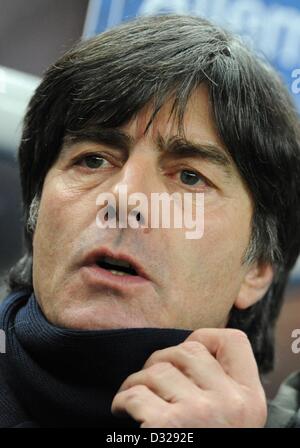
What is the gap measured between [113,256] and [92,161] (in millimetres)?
166

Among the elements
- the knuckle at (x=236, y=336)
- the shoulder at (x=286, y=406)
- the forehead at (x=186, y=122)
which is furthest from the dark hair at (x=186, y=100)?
the knuckle at (x=236, y=336)

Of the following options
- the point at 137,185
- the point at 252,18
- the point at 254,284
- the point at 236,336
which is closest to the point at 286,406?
the point at 254,284

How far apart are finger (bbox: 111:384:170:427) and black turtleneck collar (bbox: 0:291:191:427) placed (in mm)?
114

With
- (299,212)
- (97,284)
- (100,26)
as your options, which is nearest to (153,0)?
(100,26)

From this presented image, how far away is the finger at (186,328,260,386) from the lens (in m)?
0.79

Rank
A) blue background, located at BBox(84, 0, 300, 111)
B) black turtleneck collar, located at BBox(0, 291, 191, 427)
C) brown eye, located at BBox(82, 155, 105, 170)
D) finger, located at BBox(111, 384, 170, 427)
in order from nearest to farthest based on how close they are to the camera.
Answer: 1. finger, located at BBox(111, 384, 170, 427)
2. black turtleneck collar, located at BBox(0, 291, 191, 427)
3. brown eye, located at BBox(82, 155, 105, 170)
4. blue background, located at BBox(84, 0, 300, 111)

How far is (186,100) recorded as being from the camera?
951mm

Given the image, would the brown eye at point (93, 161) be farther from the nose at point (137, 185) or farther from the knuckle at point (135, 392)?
the knuckle at point (135, 392)

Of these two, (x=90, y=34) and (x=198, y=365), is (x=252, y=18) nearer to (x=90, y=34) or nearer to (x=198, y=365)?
(x=90, y=34)

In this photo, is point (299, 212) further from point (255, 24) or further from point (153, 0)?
point (153, 0)

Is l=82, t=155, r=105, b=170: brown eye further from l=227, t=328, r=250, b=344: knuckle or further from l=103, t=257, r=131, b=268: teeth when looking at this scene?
l=227, t=328, r=250, b=344: knuckle

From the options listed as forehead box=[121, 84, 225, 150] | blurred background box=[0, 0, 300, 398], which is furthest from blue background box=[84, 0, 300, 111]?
forehead box=[121, 84, 225, 150]

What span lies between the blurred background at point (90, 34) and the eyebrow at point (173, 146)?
215mm

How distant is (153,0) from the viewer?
122 centimetres
